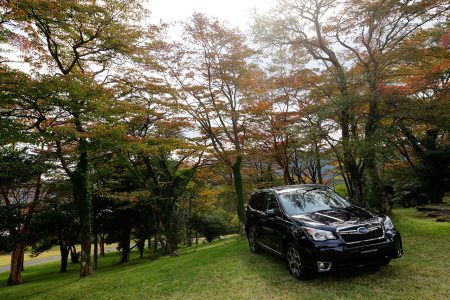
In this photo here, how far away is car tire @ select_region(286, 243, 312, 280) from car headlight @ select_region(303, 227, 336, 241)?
0.49m

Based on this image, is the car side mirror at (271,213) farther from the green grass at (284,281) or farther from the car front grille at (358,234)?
the car front grille at (358,234)

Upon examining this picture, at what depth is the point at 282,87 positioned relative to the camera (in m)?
15.5

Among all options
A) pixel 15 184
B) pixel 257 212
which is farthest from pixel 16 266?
pixel 257 212

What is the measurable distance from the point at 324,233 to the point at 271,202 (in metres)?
2.16

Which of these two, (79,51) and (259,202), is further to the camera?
(79,51)

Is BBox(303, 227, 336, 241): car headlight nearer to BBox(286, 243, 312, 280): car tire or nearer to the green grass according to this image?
BBox(286, 243, 312, 280): car tire

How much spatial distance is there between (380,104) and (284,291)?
8.59 metres

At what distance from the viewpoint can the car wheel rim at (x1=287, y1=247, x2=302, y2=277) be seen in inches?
228

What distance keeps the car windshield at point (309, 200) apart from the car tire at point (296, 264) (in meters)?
0.75

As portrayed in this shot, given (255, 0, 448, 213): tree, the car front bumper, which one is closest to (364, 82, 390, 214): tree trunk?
(255, 0, 448, 213): tree

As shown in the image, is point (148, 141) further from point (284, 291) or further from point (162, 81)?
point (284, 291)

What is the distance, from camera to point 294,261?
5965 mm

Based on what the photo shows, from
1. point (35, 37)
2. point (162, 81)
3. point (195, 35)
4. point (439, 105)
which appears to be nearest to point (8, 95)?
point (35, 37)

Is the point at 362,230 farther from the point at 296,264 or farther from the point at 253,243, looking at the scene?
the point at 253,243
